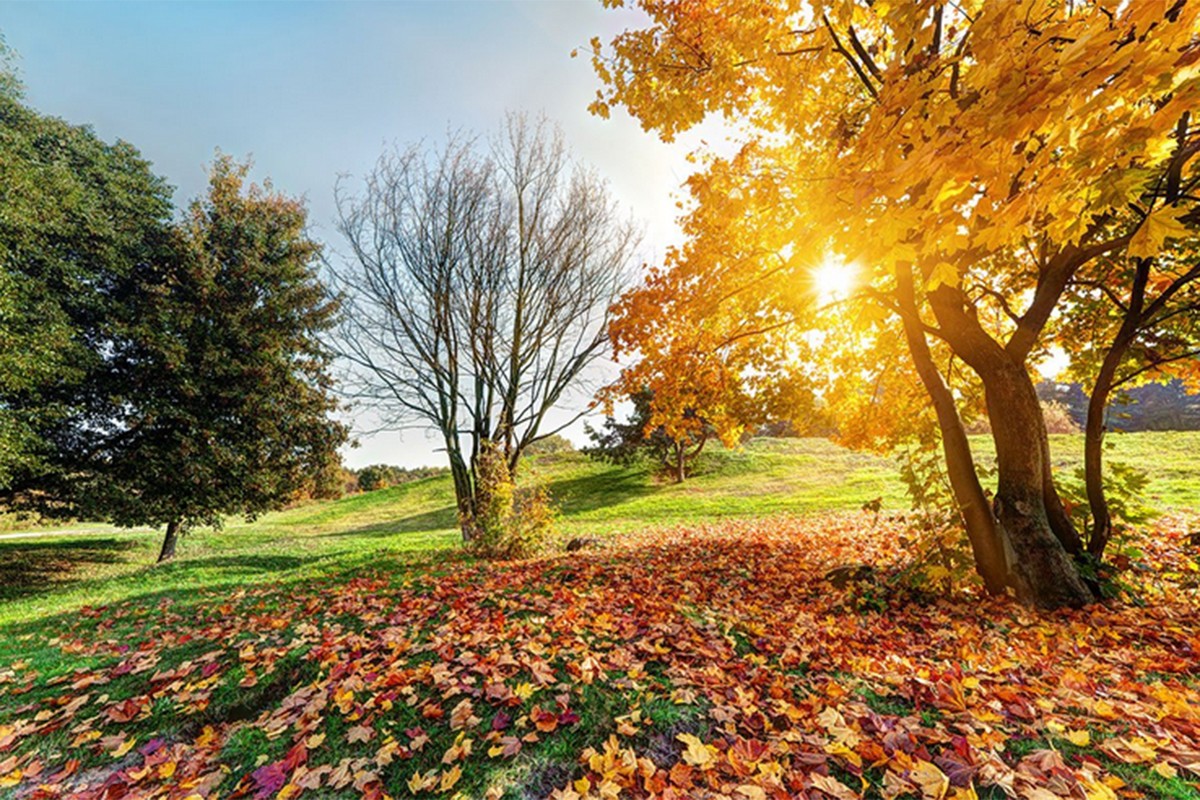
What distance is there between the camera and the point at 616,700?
3.30 meters

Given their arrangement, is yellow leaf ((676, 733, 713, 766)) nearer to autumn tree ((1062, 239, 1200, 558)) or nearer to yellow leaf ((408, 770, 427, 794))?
yellow leaf ((408, 770, 427, 794))

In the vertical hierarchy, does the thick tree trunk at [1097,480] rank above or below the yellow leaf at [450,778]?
above

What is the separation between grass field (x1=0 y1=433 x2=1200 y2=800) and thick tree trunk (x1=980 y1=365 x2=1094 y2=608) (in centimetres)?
40

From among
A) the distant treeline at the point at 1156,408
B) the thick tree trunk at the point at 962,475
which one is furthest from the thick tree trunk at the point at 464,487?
the distant treeline at the point at 1156,408

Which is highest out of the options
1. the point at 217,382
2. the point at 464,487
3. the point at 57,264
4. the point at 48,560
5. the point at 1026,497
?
the point at 57,264

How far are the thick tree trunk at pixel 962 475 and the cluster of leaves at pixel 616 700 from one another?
47 centimetres

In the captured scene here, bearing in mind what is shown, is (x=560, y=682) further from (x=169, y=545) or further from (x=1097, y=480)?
(x=169, y=545)

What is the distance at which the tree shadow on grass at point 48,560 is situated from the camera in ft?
34.6

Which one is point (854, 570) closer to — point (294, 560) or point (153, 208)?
point (294, 560)

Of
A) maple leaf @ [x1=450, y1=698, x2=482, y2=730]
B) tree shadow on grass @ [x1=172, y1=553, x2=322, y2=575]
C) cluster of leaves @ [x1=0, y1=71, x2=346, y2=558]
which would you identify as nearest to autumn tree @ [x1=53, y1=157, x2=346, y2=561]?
cluster of leaves @ [x1=0, y1=71, x2=346, y2=558]

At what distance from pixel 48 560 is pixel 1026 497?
2218 cm

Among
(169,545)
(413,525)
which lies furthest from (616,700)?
(413,525)

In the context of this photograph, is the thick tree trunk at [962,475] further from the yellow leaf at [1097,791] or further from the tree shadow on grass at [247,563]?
the tree shadow on grass at [247,563]

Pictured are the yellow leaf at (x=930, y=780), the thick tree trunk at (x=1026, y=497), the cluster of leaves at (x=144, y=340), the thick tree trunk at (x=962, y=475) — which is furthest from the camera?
the cluster of leaves at (x=144, y=340)
